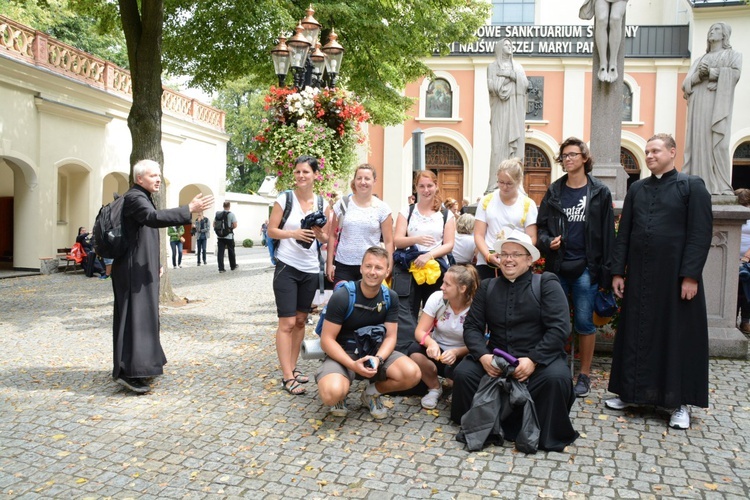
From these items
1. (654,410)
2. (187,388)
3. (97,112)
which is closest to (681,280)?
(654,410)

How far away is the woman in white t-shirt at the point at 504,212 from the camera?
18.0 ft

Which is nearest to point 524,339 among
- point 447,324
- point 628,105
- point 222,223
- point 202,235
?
point 447,324

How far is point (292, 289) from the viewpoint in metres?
5.59

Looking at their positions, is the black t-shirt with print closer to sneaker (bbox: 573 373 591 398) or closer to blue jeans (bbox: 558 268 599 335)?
blue jeans (bbox: 558 268 599 335)

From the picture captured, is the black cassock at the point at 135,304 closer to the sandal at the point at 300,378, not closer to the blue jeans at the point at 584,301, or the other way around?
the sandal at the point at 300,378

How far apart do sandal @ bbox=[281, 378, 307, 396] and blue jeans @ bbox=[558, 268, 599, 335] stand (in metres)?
2.39

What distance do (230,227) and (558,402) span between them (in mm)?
14146

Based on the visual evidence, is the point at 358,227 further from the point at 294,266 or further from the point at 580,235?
the point at 580,235

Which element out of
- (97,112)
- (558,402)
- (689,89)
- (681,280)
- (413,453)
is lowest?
(413,453)

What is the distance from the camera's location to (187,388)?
5.84 meters

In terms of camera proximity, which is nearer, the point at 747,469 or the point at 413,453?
the point at 747,469

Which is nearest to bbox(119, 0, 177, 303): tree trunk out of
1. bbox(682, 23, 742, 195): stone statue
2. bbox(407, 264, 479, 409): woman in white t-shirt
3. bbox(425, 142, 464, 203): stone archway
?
bbox(407, 264, 479, 409): woman in white t-shirt

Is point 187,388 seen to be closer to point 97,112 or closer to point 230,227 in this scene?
point 230,227

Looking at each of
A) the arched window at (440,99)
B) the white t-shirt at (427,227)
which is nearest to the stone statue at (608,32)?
the white t-shirt at (427,227)
